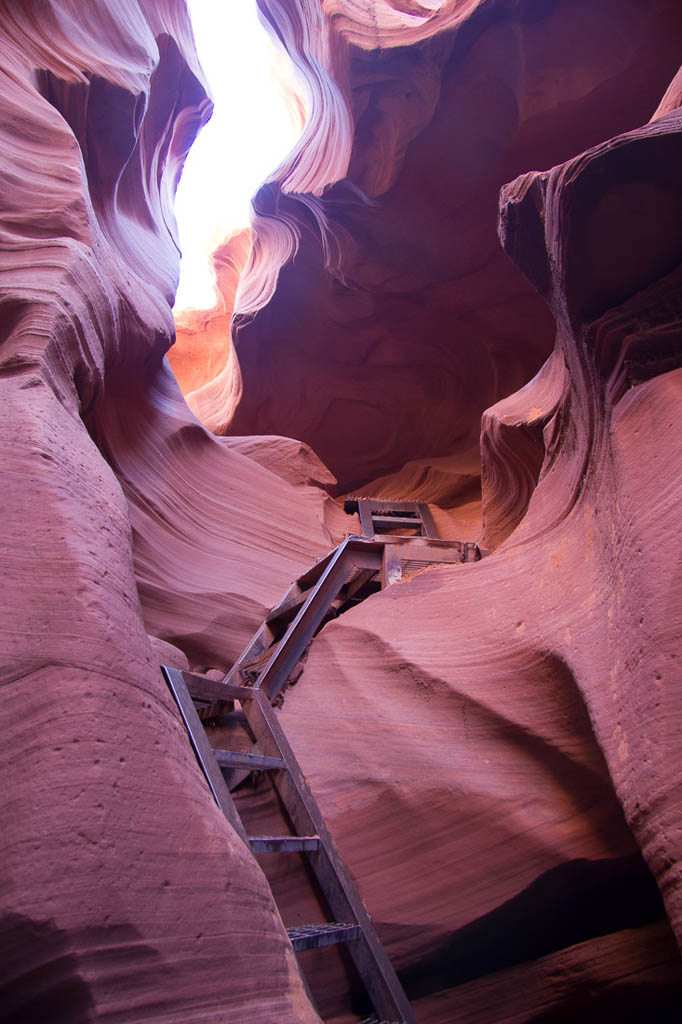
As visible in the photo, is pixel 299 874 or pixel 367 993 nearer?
pixel 367 993

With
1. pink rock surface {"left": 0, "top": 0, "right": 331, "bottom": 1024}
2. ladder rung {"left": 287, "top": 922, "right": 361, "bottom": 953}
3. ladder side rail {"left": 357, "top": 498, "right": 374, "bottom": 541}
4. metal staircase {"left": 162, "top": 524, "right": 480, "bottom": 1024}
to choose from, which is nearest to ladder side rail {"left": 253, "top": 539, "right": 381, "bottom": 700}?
metal staircase {"left": 162, "top": 524, "right": 480, "bottom": 1024}

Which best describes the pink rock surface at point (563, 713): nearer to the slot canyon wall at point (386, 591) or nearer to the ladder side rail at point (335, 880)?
the slot canyon wall at point (386, 591)

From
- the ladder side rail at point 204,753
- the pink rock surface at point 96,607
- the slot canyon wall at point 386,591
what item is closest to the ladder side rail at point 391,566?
the slot canyon wall at point 386,591

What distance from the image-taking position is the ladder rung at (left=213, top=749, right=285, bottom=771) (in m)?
2.88

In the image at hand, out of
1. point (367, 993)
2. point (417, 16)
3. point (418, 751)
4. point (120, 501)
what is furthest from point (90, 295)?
point (417, 16)

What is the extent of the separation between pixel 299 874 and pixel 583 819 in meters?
1.28

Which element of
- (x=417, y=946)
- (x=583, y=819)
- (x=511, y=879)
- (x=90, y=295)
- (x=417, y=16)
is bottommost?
(x=417, y=946)

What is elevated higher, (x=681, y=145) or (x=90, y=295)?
(x=681, y=145)

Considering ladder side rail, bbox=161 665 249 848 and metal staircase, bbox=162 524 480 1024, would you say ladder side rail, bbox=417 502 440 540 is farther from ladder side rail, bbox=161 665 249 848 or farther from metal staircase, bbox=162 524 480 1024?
ladder side rail, bbox=161 665 249 848

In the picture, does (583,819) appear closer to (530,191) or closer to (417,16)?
(530,191)

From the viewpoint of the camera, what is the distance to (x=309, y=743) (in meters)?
3.79

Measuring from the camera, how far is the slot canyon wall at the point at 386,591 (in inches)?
73.5

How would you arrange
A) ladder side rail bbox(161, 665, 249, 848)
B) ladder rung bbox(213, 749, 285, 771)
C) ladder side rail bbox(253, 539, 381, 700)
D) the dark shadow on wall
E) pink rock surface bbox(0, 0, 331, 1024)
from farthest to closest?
ladder side rail bbox(253, 539, 381, 700) < the dark shadow on wall < ladder rung bbox(213, 749, 285, 771) < ladder side rail bbox(161, 665, 249, 848) < pink rock surface bbox(0, 0, 331, 1024)

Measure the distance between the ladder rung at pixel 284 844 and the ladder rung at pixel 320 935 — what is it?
10.5 inches
